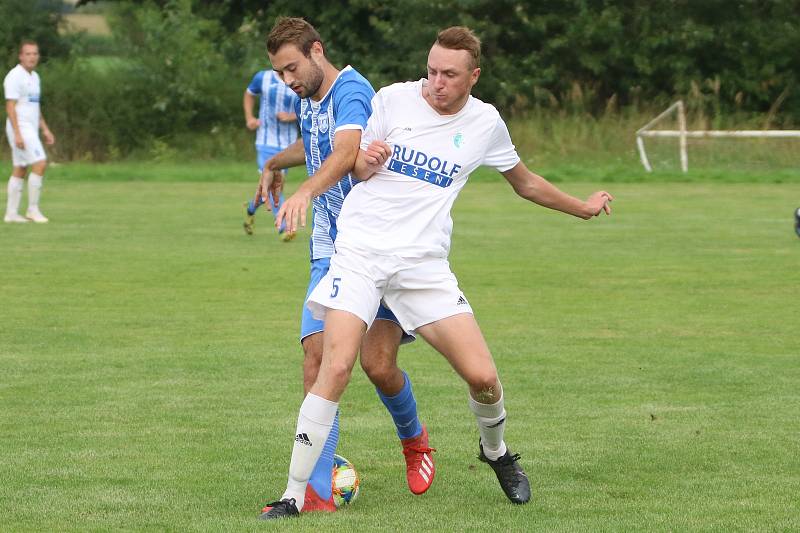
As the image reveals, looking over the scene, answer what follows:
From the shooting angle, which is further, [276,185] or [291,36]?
[276,185]

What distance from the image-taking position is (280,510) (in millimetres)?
5344

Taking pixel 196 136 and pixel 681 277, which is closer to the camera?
pixel 681 277

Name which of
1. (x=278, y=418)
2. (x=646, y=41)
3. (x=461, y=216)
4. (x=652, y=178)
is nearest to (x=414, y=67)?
(x=646, y=41)

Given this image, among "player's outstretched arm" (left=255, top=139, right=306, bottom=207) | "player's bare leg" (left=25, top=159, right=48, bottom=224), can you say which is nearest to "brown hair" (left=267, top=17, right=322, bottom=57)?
"player's outstretched arm" (left=255, top=139, right=306, bottom=207)

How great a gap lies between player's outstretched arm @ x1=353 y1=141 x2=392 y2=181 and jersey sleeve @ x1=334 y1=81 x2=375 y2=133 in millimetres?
138

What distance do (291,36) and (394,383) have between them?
1.50 metres

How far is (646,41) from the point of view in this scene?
126ft

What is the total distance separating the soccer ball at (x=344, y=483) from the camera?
5738 mm

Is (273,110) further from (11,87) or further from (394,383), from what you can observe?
(394,383)

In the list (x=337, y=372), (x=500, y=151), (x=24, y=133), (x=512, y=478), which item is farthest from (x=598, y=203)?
(x=24, y=133)

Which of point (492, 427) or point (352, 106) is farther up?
point (352, 106)

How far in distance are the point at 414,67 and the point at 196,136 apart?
22.2 ft

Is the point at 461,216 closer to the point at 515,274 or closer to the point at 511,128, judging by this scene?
the point at 515,274

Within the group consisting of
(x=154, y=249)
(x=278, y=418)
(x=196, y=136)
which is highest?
(x=278, y=418)
